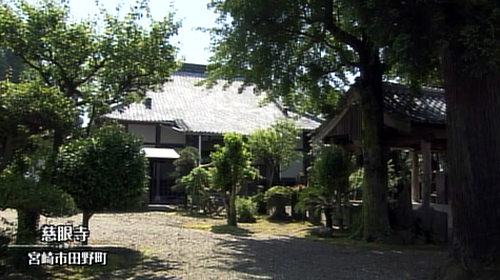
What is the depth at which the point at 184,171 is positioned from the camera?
835 inches

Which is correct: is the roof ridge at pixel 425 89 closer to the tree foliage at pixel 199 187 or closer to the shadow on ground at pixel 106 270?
the tree foliage at pixel 199 187

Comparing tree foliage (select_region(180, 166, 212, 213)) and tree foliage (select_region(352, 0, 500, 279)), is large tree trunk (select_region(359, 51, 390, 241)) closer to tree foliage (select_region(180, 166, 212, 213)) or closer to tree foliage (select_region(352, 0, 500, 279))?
tree foliage (select_region(352, 0, 500, 279))

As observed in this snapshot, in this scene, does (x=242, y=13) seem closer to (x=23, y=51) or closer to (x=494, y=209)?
(x=23, y=51)

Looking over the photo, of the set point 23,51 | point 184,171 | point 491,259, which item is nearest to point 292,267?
point 491,259

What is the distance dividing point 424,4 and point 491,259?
3562 millimetres

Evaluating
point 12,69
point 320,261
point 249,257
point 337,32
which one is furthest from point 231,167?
point 12,69

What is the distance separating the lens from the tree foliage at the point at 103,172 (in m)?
7.99

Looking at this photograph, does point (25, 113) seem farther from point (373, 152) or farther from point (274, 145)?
point (274, 145)

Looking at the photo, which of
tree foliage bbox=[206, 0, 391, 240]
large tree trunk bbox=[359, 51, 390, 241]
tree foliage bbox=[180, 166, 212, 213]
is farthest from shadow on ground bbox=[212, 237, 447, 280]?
tree foliage bbox=[180, 166, 212, 213]

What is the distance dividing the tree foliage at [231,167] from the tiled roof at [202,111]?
7733 millimetres

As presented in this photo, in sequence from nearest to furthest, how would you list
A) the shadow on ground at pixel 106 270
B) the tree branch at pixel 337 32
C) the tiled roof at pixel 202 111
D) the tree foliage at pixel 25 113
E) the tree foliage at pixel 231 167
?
the tree foliage at pixel 25 113
the shadow on ground at pixel 106 270
the tree branch at pixel 337 32
the tree foliage at pixel 231 167
the tiled roof at pixel 202 111

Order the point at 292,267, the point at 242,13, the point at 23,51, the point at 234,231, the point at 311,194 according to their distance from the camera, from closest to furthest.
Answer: the point at 292,267
the point at 23,51
the point at 242,13
the point at 234,231
the point at 311,194

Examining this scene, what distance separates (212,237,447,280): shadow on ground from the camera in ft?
24.7

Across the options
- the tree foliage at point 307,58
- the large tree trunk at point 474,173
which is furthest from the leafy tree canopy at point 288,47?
the large tree trunk at point 474,173
